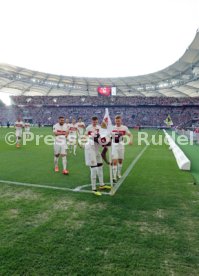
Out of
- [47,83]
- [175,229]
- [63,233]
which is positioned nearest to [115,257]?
[63,233]

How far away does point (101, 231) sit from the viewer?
4.15 meters

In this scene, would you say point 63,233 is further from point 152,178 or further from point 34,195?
point 152,178

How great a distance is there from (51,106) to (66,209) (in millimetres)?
65352

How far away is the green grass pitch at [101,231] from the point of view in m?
3.19

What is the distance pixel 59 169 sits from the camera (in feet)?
31.8

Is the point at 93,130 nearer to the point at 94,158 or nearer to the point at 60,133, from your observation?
the point at 94,158

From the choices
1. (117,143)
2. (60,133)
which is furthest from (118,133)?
(60,133)

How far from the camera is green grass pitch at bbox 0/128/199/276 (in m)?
3.19

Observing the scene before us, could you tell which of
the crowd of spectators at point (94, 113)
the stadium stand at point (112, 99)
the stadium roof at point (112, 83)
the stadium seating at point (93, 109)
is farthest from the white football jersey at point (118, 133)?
the stadium seating at point (93, 109)

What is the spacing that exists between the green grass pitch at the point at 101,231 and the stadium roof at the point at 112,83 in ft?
174

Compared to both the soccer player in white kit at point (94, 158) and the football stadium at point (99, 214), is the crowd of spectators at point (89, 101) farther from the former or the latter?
the soccer player in white kit at point (94, 158)

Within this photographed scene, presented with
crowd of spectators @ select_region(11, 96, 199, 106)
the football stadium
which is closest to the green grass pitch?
the football stadium

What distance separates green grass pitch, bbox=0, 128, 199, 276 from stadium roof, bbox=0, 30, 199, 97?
174ft

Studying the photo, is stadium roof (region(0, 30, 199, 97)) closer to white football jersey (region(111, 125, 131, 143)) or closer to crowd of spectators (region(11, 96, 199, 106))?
crowd of spectators (region(11, 96, 199, 106))
